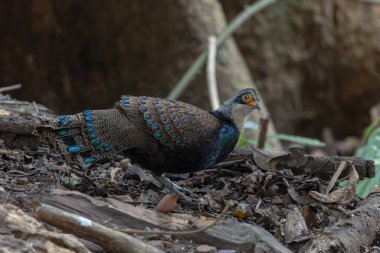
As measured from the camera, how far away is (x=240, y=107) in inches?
191

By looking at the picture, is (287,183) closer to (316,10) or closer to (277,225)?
(277,225)

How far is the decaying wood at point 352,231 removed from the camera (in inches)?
144

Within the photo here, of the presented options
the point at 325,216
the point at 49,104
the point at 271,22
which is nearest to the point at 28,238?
the point at 325,216

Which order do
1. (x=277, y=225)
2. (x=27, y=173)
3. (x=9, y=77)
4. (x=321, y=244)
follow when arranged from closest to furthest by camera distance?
(x=321, y=244), (x=277, y=225), (x=27, y=173), (x=9, y=77)

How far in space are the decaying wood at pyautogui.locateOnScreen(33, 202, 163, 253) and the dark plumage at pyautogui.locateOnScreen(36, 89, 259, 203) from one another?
1.12 metres

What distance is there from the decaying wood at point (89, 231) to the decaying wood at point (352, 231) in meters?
0.97

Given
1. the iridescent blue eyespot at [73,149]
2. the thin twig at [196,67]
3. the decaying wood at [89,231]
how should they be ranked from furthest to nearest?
1. the thin twig at [196,67]
2. the iridescent blue eyespot at [73,149]
3. the decaying wood at [89,231]

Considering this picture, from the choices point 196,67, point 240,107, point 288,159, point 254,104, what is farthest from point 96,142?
point 196,67

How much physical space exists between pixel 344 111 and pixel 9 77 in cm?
534

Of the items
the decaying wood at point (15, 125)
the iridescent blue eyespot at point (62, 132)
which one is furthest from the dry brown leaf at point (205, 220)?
the decaying wood at point (15, 125)

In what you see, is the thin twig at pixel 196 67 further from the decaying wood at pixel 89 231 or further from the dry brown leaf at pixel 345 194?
the decaying wood at pixel 89 231

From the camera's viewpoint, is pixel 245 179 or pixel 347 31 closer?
pixel 245 179

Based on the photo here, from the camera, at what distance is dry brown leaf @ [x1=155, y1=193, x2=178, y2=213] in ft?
12.5

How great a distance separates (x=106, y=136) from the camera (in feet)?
14.1
